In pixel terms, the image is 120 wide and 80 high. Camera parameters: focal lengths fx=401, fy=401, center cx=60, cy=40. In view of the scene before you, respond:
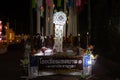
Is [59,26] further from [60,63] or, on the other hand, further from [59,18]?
[60,63]

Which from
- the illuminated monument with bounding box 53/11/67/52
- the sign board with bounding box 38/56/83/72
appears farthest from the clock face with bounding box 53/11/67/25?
the sign board with bounding box 38/56/83/72

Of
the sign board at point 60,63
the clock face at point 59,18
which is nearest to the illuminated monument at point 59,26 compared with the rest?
the clock face at point 59,18

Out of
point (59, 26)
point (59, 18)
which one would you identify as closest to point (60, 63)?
point (59, 18)

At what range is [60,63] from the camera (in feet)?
56.1

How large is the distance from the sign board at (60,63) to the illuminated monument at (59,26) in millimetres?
9013

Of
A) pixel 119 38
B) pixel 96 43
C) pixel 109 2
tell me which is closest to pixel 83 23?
pixel 96 43

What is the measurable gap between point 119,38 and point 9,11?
146 feet

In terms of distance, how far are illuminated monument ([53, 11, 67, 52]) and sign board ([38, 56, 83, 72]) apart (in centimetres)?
901

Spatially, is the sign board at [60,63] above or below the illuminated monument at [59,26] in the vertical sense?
below

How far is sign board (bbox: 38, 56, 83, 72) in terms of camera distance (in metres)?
16.9

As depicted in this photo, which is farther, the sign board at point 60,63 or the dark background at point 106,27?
the dark background at point 106,27

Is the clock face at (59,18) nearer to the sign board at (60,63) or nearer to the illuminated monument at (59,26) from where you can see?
the illuminated monument at (59,26)

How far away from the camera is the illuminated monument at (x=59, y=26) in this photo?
85.0ft

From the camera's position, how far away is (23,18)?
242ft
